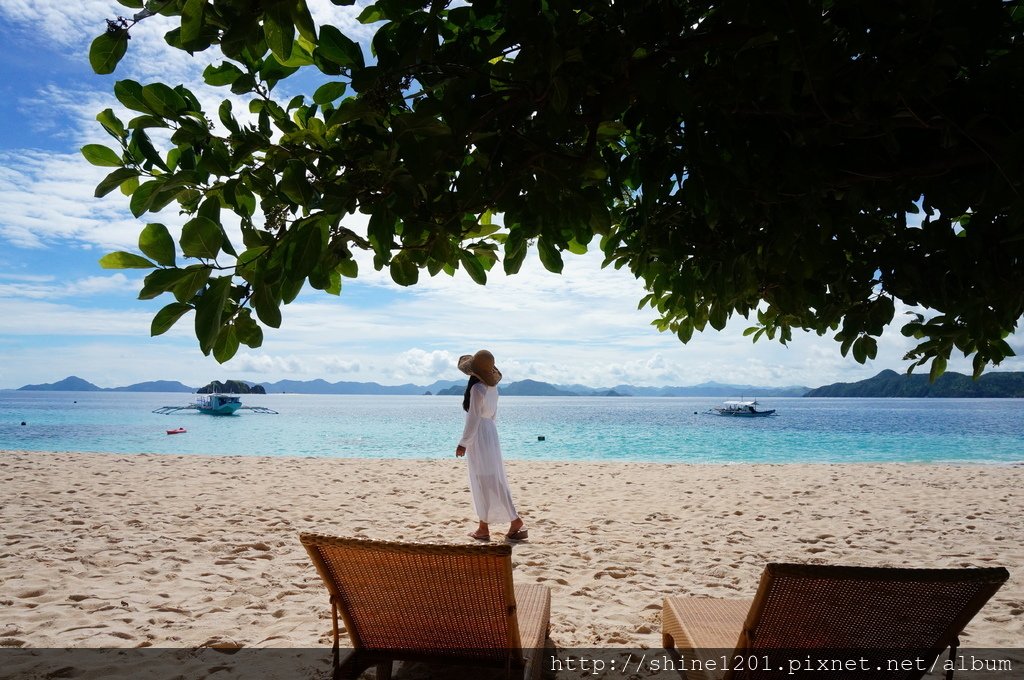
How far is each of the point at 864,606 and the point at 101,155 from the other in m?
2.81

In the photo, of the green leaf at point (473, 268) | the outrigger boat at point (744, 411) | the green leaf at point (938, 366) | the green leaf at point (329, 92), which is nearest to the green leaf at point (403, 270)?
the green leaf at point (473, 268)

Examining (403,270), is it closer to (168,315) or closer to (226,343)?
(226,343)

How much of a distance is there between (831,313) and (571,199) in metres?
1.45

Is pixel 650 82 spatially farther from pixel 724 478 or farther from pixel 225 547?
pixel 724 478

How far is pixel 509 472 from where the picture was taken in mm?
12898

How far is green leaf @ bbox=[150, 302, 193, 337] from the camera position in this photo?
1203 mm

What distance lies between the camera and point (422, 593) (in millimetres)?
2598

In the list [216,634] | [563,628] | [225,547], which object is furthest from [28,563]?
[563,628]

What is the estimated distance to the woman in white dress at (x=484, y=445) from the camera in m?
6.15

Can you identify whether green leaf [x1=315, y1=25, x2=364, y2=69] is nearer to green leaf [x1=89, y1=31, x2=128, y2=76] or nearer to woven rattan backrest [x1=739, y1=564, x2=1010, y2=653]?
green leaf [x1=89, y1=31, x2=128, y2=76]

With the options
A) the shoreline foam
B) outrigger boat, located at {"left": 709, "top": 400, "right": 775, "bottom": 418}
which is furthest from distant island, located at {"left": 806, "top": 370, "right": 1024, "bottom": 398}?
the shoreline foam

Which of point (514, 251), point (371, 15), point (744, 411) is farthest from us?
point (744, 411)

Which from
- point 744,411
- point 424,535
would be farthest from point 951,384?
point 424,535

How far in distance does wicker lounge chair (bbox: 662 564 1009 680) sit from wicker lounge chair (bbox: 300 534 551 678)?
90 cm
